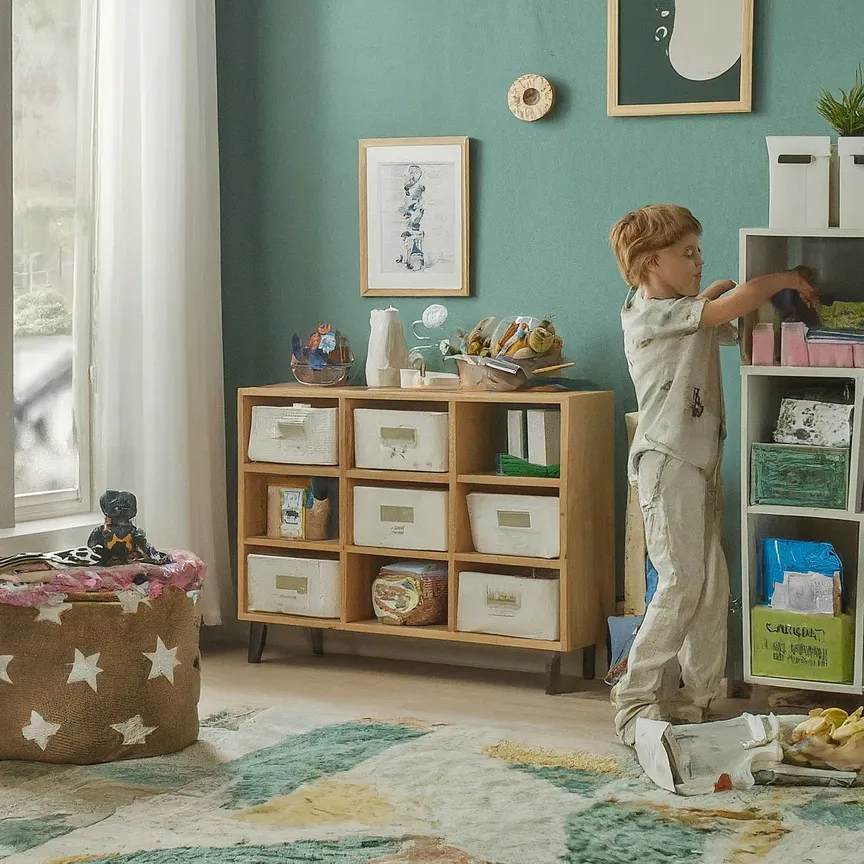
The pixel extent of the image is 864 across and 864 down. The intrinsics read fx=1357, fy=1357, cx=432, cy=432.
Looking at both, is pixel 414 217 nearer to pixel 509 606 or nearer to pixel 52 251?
pixel 52 251

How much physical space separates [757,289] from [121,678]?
69.6 inches

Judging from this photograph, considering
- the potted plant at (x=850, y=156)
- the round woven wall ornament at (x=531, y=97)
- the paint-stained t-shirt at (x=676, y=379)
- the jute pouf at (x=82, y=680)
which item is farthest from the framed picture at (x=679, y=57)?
the jute pouf at (x=82, y=680)

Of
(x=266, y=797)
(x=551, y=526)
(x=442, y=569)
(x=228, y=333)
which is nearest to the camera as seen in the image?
(x=266, y=797)

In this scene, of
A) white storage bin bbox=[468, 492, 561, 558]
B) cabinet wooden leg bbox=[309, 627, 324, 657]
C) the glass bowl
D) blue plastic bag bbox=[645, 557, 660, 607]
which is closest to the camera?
blue plastic bag bbox=[645, 557, 660, 607]

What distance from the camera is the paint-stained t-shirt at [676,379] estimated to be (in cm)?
329

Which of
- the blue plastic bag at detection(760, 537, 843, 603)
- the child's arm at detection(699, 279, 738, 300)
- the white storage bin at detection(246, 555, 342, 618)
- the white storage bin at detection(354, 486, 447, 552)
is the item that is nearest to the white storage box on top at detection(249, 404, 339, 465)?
the white storage bin at detection(354, 486, 447, 552)

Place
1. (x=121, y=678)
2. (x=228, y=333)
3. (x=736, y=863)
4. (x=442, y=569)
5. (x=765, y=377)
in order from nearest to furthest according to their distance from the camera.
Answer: (x=736, y=863) < (x=121, y=678) < (x=765, y=377) < (x=442, y=569) < (x=228, y=333)

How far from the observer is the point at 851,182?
3293 mm

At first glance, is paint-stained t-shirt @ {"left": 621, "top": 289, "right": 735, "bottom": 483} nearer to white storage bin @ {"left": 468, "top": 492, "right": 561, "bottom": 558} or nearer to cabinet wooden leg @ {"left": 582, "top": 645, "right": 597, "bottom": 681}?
white storage bin @ {"left": 468, "top": 492, "right": 561, "bottom": 558}

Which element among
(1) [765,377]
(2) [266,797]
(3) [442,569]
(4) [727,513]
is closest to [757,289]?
(1) [765,377]

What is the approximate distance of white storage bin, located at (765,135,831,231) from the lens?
10.9ft

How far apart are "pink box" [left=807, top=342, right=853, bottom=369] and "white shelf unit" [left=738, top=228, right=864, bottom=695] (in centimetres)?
3

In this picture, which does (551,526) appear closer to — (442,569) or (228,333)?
(442,569)

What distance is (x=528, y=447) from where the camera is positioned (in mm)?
3838
